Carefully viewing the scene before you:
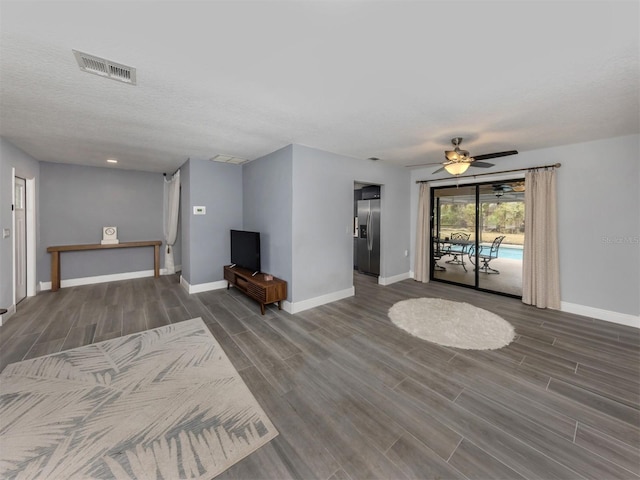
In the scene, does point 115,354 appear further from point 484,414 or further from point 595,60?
point 595,60

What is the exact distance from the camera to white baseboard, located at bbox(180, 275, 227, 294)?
4.84 meters

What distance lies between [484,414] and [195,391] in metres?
2.33

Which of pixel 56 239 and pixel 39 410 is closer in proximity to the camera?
pixel 39 410

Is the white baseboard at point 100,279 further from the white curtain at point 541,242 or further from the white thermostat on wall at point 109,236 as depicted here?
the white curtain at point 541,242

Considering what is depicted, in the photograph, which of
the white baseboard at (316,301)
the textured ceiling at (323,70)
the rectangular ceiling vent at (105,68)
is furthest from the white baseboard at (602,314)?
the rectangular ceiling vent at (105,68)

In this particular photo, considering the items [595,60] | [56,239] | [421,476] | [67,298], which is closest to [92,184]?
[56,239]

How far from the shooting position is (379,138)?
354cm

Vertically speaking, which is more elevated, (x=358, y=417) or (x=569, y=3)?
(x=569, y=3)

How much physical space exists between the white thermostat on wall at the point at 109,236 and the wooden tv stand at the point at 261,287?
3210 millimetres

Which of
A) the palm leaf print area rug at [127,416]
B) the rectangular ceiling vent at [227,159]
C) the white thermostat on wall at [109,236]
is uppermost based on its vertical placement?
the rectangular ceiling vent at [227,159]

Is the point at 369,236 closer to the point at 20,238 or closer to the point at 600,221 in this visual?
the point at 600,221

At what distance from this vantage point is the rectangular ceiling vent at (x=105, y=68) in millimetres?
1766

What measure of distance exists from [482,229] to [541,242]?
1.06 m

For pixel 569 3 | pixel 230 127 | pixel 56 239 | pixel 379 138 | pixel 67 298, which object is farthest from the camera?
pixel 56 239
